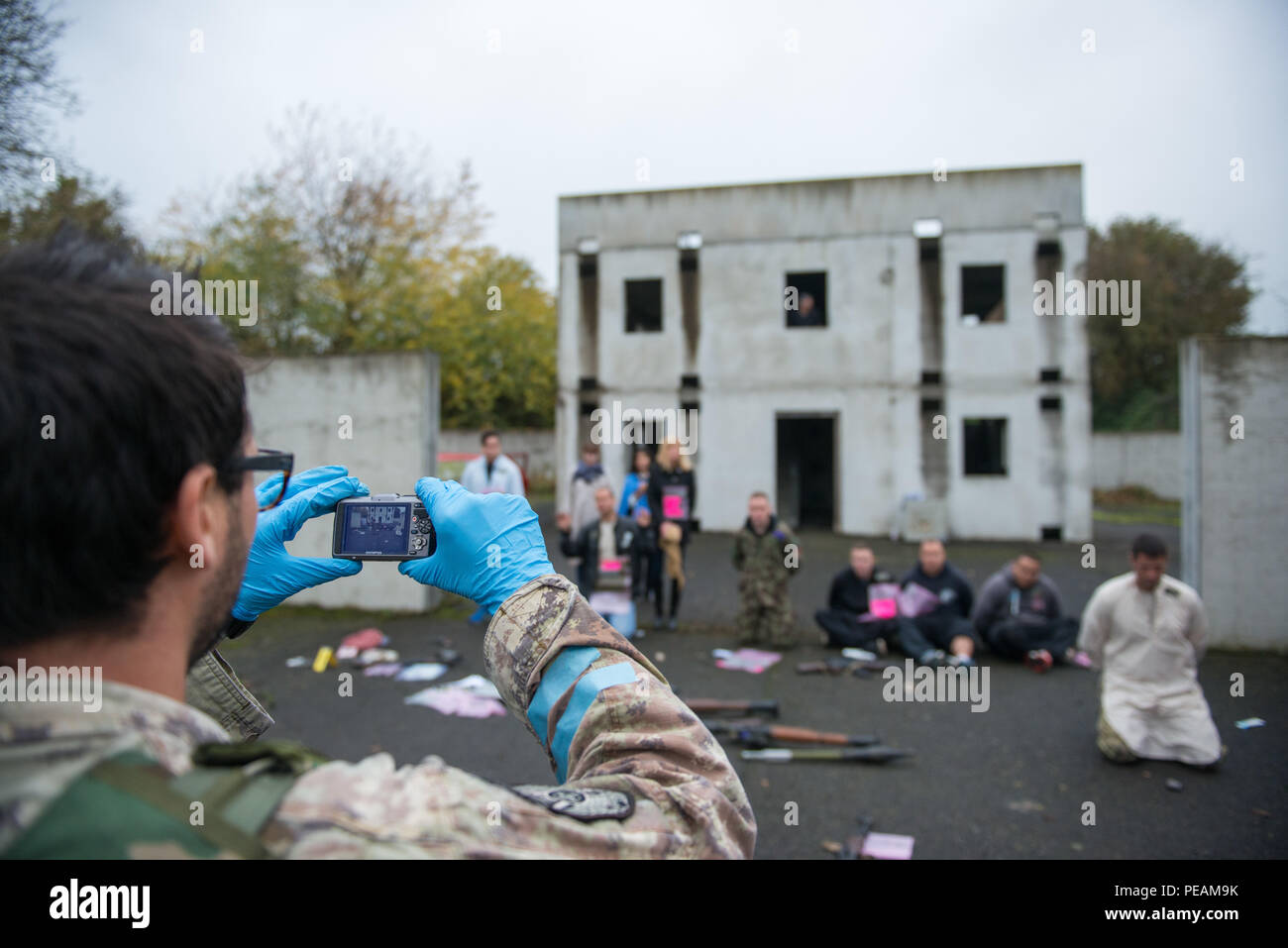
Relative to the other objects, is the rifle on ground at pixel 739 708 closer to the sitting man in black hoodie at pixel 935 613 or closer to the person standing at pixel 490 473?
the sitting man in black hoodie at pixel 935 613

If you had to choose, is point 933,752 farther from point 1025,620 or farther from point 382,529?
point 382,529

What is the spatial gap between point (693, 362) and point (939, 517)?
20.4 ft

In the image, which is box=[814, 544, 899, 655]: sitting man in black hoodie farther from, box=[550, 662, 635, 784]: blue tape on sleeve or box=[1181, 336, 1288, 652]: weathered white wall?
box=[550, 662, 635, 784]: blue tape on sleeve

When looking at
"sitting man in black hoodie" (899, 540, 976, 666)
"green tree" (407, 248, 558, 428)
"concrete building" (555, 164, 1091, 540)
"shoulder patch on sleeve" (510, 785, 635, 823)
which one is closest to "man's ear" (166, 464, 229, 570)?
"shoulder patch on sleeve" (510, 785, 635, 823)

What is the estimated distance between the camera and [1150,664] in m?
4.88

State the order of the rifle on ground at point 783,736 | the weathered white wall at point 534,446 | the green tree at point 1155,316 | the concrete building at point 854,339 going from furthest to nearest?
the green tree at point 1155,316 < the weathered white wall at point 534,446 < the concrete building at point 854,339 < the rifle on ground at point 783,736

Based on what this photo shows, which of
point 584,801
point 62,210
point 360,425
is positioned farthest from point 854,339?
point 584,801

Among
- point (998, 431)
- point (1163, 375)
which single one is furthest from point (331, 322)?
point (1163, 375)

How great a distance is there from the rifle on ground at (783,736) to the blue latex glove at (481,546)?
12.2 feet

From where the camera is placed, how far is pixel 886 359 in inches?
628

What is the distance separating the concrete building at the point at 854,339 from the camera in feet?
50.3

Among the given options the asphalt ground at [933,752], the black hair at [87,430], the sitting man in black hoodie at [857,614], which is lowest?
the asphalt ground at [933,752]

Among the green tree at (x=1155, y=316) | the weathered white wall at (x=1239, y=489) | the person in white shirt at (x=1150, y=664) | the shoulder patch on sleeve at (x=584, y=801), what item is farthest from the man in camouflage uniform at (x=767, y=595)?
the green tree at (x=1155, y=316)
